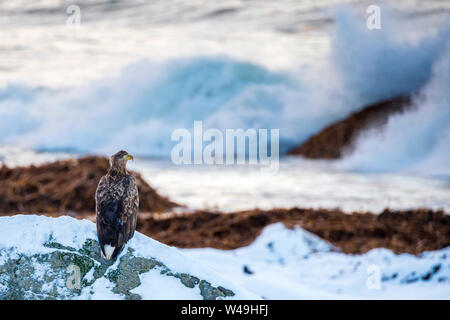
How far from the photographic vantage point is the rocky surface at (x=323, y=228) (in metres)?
7.89

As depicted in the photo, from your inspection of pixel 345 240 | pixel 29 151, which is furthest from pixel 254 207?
pixel 29 151

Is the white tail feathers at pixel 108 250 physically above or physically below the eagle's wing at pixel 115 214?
below

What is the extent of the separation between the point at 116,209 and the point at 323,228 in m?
4.37

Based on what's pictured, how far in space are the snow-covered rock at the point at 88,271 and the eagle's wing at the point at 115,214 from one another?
0.14 meters

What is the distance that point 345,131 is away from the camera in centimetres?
1556

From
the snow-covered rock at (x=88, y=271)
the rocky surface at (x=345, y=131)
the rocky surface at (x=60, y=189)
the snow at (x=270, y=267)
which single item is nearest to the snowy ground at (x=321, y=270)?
the snow at (x=270, y=267)

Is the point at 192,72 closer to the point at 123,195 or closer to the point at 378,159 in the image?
the point at 378,159

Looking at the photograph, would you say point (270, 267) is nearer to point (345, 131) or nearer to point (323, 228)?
point (323, 228)

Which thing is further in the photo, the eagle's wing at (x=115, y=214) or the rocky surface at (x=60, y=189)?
the rocky surface at (x=60, y=189)

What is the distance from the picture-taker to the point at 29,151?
54.1 feet

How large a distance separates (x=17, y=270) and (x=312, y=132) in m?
12.4

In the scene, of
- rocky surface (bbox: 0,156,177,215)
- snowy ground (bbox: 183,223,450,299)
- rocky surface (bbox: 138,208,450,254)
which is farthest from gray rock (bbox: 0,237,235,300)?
rocky surface (bbox: 0,156,177,215)

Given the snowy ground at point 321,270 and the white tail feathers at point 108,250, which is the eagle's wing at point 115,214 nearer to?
the white tail feathers at point 108,250
